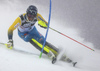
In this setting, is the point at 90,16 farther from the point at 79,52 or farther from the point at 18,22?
the point at 18,22

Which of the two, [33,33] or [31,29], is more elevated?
[31,29]

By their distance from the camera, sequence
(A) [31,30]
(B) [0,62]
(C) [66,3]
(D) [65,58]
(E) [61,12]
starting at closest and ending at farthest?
1. (B) [0,62]
2. (D) [65,58]
3. (A) [31,30]
4. (E) [61,12]
5. (C) [66,3]

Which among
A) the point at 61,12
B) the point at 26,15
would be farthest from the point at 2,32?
the point at 61,12

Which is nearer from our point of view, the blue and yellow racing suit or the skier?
the skier

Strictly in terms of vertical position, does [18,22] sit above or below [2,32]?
below

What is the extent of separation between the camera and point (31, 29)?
11.1 ft

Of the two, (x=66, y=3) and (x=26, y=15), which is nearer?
(x=26, y=15)

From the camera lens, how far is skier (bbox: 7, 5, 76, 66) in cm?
286

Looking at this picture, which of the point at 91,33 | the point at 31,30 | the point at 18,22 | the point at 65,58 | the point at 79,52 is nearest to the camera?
the point at 18,22

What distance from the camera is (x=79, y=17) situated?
44.4 ft

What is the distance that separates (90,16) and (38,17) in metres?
11.7

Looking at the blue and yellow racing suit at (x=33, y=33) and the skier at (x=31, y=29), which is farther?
the blue and yellow racing suit at (x=33, y=33)

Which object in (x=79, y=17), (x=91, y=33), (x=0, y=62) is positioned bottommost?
(x=0, y=62)

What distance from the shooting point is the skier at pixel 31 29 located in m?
2.86
